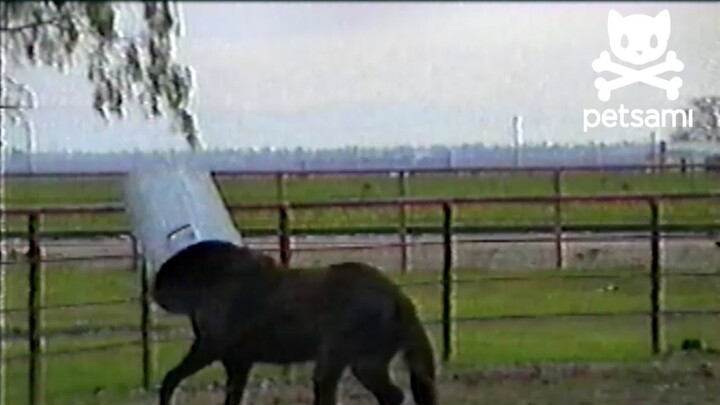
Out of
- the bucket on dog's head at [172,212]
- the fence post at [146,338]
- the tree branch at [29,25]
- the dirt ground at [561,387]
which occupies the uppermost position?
the tree branch at [29,25]

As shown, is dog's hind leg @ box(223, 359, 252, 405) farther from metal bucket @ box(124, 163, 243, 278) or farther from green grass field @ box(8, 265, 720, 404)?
green grass field @ box(8, 265, 720, 404)

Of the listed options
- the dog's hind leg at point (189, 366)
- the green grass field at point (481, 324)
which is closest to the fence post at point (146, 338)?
the green grass field at point (481, 324)

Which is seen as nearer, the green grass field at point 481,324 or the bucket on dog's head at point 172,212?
the bucket on dog's head at point 172,212

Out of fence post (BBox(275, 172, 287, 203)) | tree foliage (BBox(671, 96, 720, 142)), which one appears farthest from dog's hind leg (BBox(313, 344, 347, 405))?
fence post (BBox(275, 172, 287, 203))

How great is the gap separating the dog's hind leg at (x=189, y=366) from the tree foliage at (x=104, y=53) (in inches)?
48.4

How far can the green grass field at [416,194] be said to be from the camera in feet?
46.4

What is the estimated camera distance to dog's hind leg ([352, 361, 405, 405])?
7.34 metres

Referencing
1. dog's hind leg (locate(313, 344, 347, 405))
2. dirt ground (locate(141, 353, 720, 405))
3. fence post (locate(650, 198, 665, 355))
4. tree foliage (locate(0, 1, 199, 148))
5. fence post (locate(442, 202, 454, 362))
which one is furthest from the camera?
→ fence post (locate(650, 198, 665, 355))

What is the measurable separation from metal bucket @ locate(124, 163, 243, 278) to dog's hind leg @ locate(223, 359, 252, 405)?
0.55 meters

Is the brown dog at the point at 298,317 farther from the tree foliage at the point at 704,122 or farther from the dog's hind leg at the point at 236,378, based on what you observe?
the tree foliage at the point at 704,122

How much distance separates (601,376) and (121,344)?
2.66 metres

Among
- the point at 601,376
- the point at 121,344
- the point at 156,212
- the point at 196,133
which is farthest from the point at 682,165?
the point at 196,133

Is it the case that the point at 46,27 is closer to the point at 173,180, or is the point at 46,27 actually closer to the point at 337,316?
the point at 337,316

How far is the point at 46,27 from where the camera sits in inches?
235
